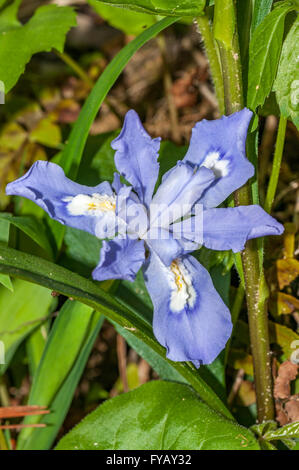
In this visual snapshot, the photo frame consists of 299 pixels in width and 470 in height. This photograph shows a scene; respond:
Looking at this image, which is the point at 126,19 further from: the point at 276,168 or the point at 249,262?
the point at 249,262

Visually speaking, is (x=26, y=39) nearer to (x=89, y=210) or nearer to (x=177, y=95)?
(x=89, y=210)

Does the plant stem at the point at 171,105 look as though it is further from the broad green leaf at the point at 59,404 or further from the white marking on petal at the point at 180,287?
the white marking on petal at the point at 180,287

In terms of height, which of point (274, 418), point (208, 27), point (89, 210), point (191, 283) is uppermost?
point (208, 27)

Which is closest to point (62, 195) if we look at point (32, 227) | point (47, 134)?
point (32, 227)

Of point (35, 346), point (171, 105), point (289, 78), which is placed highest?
point (171, 105)

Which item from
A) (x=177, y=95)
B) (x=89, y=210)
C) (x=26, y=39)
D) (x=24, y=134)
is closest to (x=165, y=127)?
(x=177, y=95)

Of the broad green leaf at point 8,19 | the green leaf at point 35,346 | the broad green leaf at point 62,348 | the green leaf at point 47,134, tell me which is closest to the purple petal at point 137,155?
the broad green leaf at point 62,348
